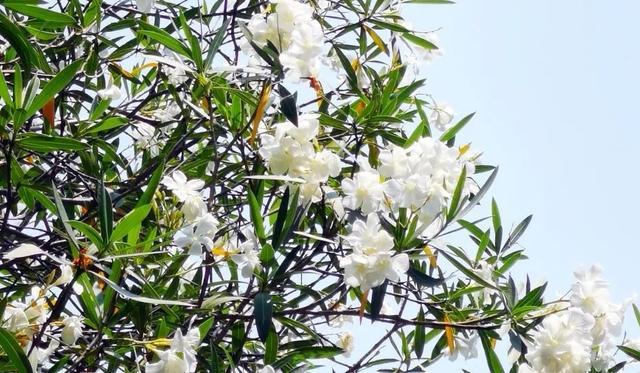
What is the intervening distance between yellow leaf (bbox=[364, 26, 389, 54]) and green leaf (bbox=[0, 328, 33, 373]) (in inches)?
54.0

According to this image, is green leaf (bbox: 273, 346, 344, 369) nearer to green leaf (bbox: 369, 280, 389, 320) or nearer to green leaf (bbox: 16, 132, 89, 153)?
green leaf (bbox: 369, 280, 389, 320)

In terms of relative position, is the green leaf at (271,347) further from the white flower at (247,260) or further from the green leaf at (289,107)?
the green leaf at (289,107)

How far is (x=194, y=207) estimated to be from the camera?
6.31 feet

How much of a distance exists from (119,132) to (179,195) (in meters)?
0.75

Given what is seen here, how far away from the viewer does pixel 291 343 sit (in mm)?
2254

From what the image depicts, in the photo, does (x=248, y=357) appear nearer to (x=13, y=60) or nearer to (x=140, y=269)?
(x=140, y=269)

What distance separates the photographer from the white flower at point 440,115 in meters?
2.65

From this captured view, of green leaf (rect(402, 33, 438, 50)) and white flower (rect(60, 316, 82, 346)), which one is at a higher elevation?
green leaf (rect(402, 33, 438, 50))

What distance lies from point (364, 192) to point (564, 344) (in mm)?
488

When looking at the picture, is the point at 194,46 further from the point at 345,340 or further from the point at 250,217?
the point at 345,340

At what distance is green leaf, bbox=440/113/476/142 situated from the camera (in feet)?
7.25

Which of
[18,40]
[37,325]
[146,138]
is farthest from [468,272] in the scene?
[146,138]

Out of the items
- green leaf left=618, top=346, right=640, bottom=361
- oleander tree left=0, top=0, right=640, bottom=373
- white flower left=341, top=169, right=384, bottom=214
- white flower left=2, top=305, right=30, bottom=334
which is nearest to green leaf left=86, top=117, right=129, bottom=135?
oleander tree left=0, top=0, right=640, bottom=373

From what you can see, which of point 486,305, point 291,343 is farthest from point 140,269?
point 486,305
